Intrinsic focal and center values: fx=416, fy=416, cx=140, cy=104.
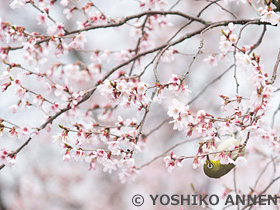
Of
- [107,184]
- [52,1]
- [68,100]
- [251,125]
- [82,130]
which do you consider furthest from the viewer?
[107,184]

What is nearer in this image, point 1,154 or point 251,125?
point 251,125

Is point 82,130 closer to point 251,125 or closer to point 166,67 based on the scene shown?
point 251,125

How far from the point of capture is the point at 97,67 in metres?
2.85

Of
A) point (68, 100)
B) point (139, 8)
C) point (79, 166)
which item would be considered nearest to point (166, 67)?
point (79, 166)

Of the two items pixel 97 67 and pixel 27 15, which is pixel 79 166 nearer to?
pixel 27 15

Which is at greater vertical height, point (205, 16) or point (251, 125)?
point (205, 16)

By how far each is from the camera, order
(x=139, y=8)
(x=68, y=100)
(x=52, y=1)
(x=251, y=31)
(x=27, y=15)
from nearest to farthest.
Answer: (x=68, y=100)
(x=52, y=1)
(x=139, y=8)
(x=27, y=15)
(x=251, y=31)

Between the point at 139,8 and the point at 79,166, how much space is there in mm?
5942

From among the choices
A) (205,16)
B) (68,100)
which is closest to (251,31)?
(205,16)

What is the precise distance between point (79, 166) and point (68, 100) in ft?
20.7

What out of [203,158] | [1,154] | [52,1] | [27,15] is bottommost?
[203,158]

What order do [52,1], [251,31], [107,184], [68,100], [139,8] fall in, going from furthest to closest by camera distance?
1. [251,31]
2. [107,184]
3. [139,8]
4. [52,1]
5. [68,100]

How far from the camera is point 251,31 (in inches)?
327

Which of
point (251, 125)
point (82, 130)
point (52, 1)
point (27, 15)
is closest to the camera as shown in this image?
point (251, 125)
